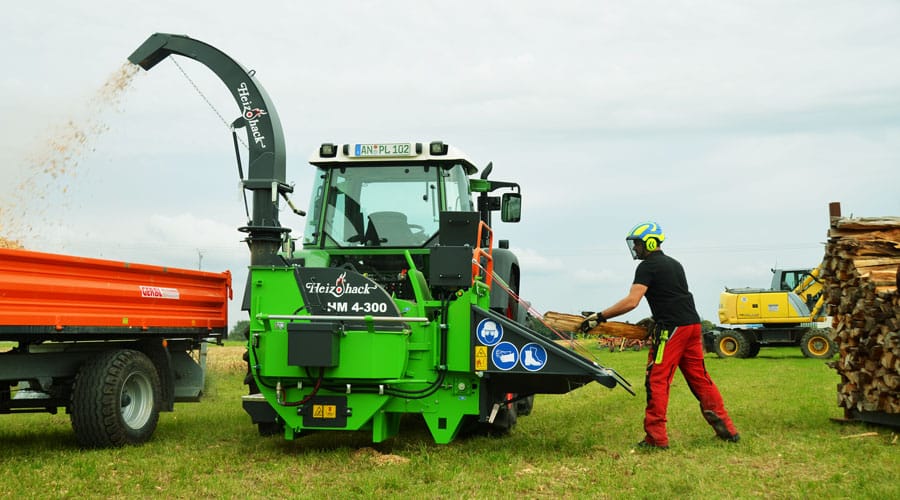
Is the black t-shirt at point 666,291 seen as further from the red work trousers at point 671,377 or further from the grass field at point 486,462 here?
the grass field at point 486,462

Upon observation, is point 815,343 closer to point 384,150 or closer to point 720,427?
point 720,427

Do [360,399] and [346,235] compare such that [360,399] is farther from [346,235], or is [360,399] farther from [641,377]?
[641,377]

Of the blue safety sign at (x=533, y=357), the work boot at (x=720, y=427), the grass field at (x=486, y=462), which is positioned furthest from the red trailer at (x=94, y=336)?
the work boot at (x=720, y=427)

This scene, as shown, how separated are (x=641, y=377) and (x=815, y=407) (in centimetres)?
722

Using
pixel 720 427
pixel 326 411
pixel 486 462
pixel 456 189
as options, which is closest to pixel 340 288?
pixel 326 411

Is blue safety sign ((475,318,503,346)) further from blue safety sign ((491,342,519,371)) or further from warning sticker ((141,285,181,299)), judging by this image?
warning sticker ((141,285,181,299))

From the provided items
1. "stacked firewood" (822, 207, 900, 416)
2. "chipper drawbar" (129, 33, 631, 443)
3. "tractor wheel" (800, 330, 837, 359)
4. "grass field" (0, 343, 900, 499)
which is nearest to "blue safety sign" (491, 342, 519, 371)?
"chipper drawbar" (129, 33, 631, 443)

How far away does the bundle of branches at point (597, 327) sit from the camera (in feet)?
28.3

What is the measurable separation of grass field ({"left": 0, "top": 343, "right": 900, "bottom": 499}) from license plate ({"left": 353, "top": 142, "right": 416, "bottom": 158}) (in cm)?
274

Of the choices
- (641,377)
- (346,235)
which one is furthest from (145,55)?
(641,377)

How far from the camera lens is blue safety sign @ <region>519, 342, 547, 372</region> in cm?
765

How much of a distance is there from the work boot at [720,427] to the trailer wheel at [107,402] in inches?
204

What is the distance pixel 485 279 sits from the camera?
27.8 feet

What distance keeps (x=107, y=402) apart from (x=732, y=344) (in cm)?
2100
